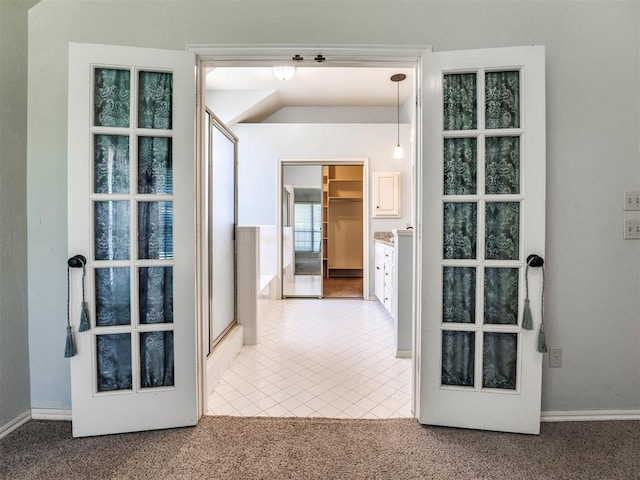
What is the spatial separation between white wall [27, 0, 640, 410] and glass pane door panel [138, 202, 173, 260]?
509mm

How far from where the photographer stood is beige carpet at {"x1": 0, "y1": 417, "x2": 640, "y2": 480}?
1.33 meters

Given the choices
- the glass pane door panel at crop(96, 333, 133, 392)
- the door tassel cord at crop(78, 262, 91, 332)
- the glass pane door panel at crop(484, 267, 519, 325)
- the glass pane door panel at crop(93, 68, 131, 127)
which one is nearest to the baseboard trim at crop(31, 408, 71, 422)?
the glass pane door panel at crop(96, 333, 133, 392)

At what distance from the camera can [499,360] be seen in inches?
63.2

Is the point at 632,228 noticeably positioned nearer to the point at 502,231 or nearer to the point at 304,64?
the point at 502,231

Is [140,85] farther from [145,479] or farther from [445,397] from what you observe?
[445,397]

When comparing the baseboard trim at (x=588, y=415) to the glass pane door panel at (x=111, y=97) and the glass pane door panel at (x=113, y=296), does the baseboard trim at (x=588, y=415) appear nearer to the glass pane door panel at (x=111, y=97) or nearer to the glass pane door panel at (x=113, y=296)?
the glass pane door panel at (x=113, y=296)

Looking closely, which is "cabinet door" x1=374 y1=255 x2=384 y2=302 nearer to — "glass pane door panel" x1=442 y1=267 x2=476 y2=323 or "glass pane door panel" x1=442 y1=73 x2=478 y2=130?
"glass pane door panel" x1=442 y1=267 x2=476 y2=323

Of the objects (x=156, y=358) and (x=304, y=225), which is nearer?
(x=156, y=358)

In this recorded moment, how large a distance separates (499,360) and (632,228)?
3.43 feet

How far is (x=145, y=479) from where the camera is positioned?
1.29 metres

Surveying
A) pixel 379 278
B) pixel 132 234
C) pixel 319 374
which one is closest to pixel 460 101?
pixel 132 234

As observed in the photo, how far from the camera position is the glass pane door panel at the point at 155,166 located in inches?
62.1

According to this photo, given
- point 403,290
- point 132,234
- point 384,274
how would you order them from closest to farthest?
point 132,234 < point 403,290 < point 384,274

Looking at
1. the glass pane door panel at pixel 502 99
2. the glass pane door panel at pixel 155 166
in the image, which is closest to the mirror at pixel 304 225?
the glass pane door panel at pixel 155 166
